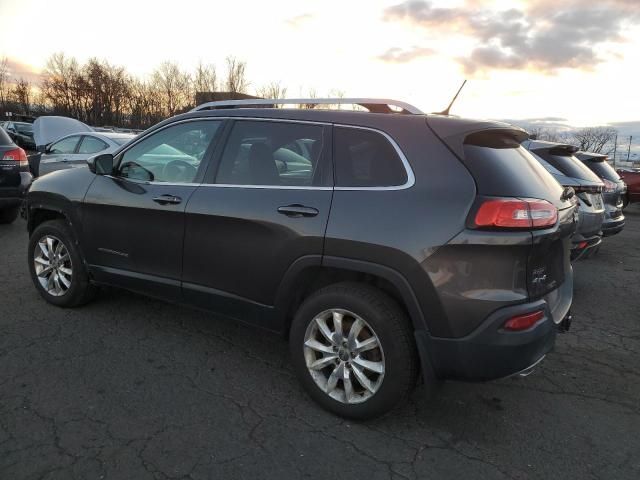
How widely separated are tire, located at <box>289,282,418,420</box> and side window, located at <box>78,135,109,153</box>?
771 centimetres

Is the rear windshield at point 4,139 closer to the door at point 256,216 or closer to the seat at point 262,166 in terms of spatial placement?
the door at point 256,216

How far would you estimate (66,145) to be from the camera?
10.1 m

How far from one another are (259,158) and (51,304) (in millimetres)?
2537

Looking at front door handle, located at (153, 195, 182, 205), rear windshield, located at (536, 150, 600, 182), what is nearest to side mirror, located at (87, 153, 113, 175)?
front door handle, located at (153, 195, 182, 205)

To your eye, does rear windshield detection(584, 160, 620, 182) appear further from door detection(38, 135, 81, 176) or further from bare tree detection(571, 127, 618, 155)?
bare tree detection(571, 127, 618, 155)

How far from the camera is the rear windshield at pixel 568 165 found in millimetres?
5852

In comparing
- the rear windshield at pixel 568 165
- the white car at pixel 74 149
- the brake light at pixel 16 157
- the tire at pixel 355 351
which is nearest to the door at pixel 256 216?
the tire at pixel 355 351

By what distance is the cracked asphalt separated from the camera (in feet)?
8.16

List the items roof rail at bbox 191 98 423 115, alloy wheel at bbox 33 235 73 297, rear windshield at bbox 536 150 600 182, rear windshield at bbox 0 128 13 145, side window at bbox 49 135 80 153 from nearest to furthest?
roof rail at bbox 191 98 423 115 < alloy wheel at bbox 33 235 73 297 < rear windshield at bbox 536 150 600 182 < rear windshield at bbox 0 128 13 145 < side window at bbox 49 135 80 153

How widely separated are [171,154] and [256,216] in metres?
1.18

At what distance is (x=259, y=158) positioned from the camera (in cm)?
329

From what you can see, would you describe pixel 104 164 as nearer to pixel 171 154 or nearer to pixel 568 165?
pixel 171 154

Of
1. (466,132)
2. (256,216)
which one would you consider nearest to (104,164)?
(256,216)

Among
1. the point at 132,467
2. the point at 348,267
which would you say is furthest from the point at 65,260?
the point at 348,267
